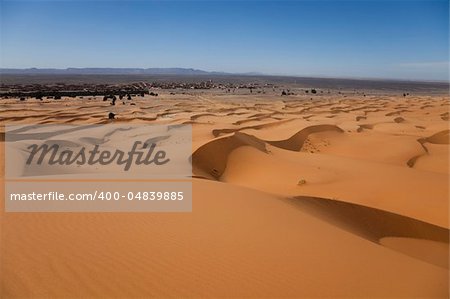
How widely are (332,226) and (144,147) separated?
1045 centimetres

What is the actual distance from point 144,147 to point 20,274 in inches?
459

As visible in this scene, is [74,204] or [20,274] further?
[74,204]

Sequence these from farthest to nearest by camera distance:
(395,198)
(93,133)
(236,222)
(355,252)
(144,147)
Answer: (93,133)
(144,147)
(395,198)
(236,222)
(355,252)

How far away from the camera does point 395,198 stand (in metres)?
9.08

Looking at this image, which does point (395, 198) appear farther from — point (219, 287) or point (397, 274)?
point (219, 287)

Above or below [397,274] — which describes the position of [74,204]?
above

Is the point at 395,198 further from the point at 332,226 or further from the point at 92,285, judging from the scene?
the point at 92,285

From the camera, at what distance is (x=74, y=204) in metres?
6.04

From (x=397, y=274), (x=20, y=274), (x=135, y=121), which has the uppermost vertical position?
(x=135, y=121)

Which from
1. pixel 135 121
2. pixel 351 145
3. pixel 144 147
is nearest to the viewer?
pixel 144 147

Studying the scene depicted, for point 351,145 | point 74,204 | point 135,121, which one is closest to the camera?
point 74,204

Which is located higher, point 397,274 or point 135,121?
point 135,121

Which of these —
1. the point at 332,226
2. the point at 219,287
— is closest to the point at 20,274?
the point at 219,287

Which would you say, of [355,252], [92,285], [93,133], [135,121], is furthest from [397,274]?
[135,121]
